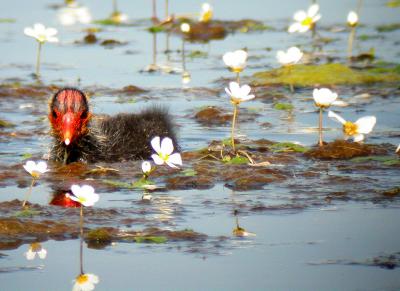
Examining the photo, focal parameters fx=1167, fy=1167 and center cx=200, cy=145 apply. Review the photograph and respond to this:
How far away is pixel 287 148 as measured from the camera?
29.9 ft

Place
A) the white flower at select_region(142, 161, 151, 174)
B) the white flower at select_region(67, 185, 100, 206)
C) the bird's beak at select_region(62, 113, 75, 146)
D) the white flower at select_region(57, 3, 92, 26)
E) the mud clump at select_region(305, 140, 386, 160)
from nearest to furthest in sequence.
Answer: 1. the white flower at select_region(67, 185, 100, 206)
2. the white flower at select_region(142, 161, 151, 174)
3. the mud clump at select_region(305, 140, 386, 160)
4. the bird's beak at select_region(62, 113, 75, 146)
5. the white flower at select_region(57, 3, 92, 26)

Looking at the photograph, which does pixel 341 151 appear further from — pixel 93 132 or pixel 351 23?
pixel 351 23

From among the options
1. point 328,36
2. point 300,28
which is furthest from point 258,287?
point 328,36

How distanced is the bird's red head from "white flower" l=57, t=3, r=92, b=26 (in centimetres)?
901

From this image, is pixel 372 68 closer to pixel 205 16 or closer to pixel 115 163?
pixel 205 16

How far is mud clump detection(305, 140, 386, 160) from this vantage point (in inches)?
346

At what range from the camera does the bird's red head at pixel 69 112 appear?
8938 mm

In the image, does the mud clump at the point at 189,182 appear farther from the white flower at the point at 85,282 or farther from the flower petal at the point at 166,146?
the white flower at the point at 85,282

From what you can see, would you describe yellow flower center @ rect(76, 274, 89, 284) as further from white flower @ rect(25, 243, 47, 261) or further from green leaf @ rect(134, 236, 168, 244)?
green leaf @ rect(134, 236, 168, 244)

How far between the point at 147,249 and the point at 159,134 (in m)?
3.25

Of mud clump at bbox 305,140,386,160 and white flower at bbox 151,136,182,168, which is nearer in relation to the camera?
white flower at bbox 151,136,182,168

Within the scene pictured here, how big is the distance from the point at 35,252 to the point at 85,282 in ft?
2.12

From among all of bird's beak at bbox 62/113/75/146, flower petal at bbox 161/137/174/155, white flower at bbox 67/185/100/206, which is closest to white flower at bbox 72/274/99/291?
white flower at bbox 67/185/100/206

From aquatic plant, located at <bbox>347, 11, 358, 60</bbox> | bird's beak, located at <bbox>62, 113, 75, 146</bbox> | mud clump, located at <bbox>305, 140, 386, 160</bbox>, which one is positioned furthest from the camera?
aquatic plant, located at <bbox>347, 11, 358, 60</bbox>
